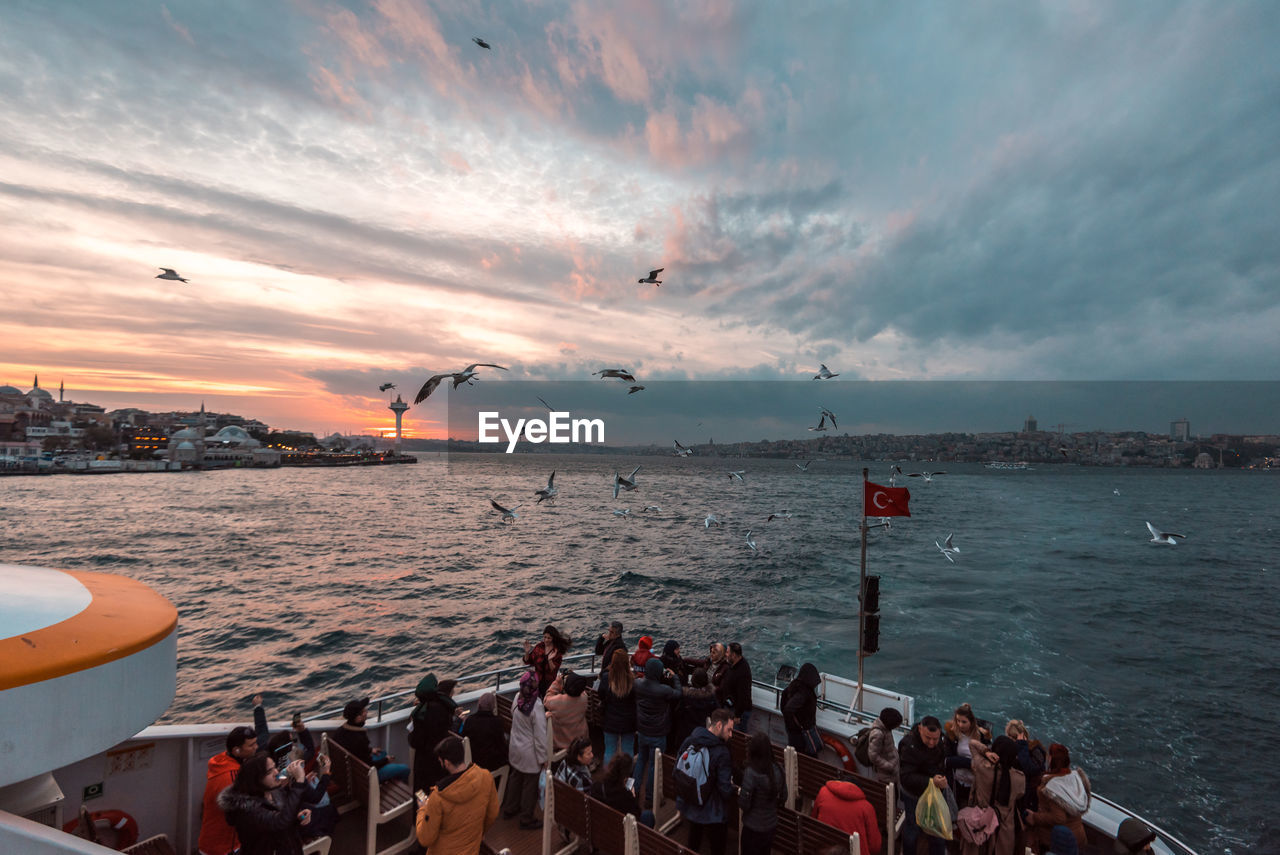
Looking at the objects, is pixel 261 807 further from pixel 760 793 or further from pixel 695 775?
pixel 760 793

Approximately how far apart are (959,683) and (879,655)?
7.97 feet

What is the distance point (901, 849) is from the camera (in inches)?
225

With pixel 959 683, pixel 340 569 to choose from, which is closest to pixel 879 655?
pixel 959 683

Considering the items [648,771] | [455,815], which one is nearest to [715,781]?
[648,771]

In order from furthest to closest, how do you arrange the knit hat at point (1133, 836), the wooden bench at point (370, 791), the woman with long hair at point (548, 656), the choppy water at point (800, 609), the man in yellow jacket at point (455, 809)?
the choppy water at point (800, 609), the woman with long hair at point (548, 656), the wooden bench at point (370, 791), the knit hat at point (1133, 836), the man in yellow jacket at point (455, 809)

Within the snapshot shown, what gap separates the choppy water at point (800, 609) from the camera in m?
15.3

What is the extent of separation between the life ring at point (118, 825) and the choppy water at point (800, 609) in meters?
12.5

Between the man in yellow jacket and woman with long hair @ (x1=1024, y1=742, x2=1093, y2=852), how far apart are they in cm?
493

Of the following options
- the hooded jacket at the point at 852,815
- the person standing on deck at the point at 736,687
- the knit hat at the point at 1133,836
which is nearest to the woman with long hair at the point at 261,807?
the hooded jacket at the point at 852,815

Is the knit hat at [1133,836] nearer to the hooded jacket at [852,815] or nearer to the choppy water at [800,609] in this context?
the hooded jacket at [852,815]

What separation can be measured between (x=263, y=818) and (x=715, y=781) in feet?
10.8

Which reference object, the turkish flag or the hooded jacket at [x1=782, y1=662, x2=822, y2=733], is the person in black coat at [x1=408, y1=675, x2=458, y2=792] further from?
the turkish flag

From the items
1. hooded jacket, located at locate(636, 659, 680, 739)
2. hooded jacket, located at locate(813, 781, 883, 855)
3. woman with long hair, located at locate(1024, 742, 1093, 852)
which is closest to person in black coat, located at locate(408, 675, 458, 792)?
hooded jacket, located at locate(636, 659, 680, 739)

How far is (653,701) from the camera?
5.96 metres
